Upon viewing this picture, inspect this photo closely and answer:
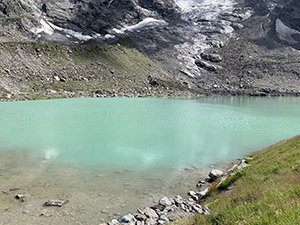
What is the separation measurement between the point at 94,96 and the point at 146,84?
94.9 ft

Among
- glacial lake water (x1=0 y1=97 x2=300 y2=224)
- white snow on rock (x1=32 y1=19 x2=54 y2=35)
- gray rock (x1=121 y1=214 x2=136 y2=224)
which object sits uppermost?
white snow on rock (x1=32 y1=19 x2=54 y2=35)

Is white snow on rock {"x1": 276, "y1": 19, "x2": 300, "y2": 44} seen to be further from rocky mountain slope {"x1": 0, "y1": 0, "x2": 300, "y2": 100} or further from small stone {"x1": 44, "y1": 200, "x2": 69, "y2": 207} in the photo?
small stone {"x1": 44, "y1": 200, "x2": 69, "y2": 207}

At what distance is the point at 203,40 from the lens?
166m

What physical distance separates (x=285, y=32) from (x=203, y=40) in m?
56.9

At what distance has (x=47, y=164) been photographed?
17.9 m

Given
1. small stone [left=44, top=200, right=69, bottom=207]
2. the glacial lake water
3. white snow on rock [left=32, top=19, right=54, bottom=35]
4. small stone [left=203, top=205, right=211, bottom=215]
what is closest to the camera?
small stone [left=203, top=205, right=211, bottom=215]

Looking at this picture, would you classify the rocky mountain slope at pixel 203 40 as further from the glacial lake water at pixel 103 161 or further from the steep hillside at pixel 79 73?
the glacial lake water at pixel 103 161

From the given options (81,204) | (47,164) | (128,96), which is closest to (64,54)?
(128,96)

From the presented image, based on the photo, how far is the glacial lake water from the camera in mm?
11984

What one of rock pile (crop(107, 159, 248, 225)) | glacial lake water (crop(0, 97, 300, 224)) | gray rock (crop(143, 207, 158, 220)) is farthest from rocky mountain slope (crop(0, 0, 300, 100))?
gray rock (crop(143, 207, 158, 220))

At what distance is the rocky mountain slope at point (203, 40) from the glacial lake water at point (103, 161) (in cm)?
6371

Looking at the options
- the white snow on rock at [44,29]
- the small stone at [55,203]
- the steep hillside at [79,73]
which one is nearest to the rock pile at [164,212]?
the small stone at [55,203]

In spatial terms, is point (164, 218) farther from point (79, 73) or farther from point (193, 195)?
point (79, 73)

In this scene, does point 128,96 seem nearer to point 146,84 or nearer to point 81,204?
point 146,84
